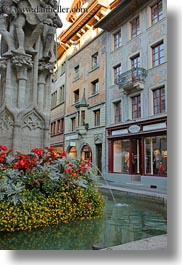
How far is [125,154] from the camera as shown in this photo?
11648mm

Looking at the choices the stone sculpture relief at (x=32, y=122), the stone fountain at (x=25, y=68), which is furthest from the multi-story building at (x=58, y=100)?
the stone sculpture relief at (x=32, y=122)

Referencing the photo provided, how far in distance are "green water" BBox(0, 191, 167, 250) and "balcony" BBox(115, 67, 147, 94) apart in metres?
8.74

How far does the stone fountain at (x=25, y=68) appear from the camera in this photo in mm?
5262

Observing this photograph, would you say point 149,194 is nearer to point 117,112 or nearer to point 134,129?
point 134,129

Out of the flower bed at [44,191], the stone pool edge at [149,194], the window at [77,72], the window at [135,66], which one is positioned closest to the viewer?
the flower bed at [44,191]

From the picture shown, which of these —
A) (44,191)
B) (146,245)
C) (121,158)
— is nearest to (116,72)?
(121,158)

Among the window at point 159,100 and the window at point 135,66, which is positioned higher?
the window at point 135,66

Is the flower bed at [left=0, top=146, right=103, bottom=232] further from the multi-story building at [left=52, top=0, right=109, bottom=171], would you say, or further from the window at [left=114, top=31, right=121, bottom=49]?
the window at [left=114, top=31, right=121, bottom=49]

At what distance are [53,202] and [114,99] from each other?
33.8 feet

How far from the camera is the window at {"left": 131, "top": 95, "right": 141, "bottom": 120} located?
13.0 meters

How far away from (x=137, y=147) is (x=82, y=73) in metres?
4.22

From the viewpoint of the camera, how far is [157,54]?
1159 centimetres

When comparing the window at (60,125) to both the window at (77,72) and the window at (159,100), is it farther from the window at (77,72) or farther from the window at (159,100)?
the window at (159,100)

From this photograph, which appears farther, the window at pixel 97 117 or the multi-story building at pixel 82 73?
the window at pixel 97 117
